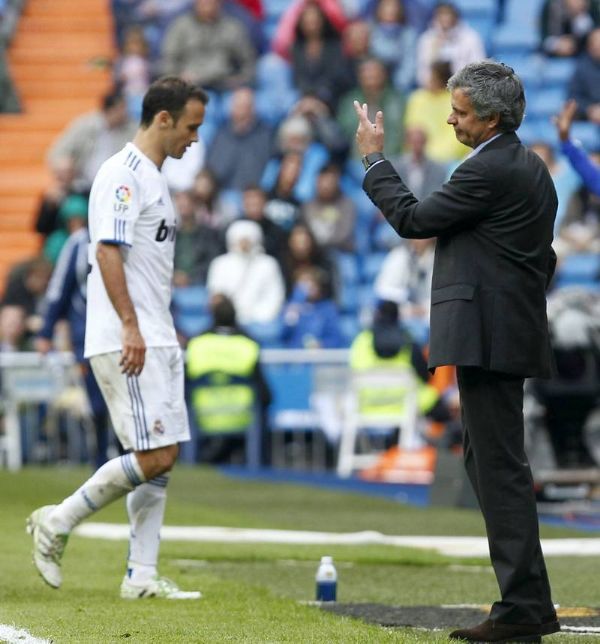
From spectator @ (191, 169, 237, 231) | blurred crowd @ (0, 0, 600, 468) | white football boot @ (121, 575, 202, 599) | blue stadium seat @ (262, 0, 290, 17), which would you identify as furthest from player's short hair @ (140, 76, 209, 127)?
blue stadium seat @ (262, 0, 290, 17)

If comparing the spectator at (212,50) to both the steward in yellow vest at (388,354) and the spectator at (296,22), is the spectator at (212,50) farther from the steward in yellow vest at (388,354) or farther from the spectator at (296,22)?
the steward in yellow vest at (388,354)

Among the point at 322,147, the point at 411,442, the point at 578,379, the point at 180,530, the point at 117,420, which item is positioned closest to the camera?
the point at 117,420

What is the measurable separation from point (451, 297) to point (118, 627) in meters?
1.75

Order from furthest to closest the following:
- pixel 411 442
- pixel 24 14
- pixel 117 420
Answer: pixel 24 14, pixel 411 442, pixel 117 420

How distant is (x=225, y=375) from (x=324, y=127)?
524 cm

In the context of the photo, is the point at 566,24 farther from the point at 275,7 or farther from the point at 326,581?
the point at 326,581

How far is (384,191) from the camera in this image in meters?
6.45

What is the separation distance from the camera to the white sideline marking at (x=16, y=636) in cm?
618

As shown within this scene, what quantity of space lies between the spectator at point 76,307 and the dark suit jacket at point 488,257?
7294 mm

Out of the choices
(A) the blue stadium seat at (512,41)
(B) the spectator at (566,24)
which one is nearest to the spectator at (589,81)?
(B) the spectator at (566,24)

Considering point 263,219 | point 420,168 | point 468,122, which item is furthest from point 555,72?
point 468,122

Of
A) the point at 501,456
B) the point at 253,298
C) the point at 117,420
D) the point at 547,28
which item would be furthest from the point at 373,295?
the point at 501,456

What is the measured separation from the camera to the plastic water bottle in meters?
7.64

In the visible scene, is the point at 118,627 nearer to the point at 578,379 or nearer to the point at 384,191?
the point at 384,191
